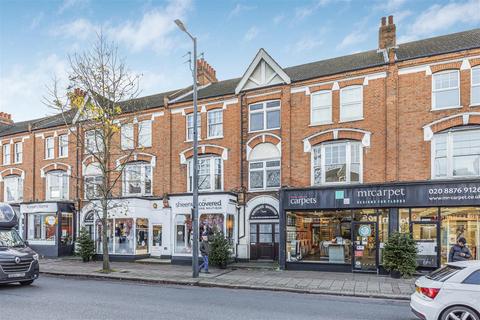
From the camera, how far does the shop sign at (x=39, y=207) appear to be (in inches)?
977

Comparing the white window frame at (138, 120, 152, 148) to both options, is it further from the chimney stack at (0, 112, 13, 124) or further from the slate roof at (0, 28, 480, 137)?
the chimney stack at (0, 112, 13, 124)

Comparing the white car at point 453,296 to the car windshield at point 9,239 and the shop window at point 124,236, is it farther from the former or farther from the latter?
the shop window at point 124,236

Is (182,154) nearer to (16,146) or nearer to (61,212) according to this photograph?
(61,212)

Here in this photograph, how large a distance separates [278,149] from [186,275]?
7.75 metres

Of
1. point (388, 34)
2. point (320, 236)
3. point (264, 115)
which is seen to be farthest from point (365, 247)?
point (388, 34)

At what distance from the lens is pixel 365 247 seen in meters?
16.6

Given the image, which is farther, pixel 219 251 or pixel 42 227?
pixel 42 227

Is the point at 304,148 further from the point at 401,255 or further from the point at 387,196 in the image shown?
the point at 401,255

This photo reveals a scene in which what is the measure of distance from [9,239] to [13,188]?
1806cm

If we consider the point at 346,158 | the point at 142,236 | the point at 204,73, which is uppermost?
the point at 204,73

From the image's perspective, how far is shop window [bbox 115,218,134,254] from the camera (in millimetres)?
22109

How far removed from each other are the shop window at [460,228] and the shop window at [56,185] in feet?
75.1

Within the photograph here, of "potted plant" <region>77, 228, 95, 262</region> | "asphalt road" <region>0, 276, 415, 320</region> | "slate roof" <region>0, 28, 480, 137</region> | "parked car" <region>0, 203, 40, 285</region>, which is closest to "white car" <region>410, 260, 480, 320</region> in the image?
"asphalt road" <region>0, 276, 415, 320</region>

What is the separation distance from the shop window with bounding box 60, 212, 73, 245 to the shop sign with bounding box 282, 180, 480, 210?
1523 cm
